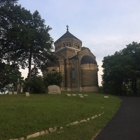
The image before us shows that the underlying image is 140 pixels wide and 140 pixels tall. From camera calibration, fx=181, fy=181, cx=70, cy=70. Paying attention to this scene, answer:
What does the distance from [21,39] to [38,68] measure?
785cm

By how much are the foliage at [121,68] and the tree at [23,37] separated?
11223mm

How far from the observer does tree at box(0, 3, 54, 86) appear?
949 inches

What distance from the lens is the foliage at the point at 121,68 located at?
29.6 metres

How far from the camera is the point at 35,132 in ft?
24.9

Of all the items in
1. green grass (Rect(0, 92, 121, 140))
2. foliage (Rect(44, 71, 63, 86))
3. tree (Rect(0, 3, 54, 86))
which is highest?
tree (Rect(0, 3, 54, 86))

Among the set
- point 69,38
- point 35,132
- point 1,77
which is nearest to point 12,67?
point 1,77

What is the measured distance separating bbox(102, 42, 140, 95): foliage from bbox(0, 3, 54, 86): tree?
11223 millimetres

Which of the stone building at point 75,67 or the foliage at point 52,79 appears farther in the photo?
the stone building at point 75,67

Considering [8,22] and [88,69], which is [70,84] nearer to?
[88,69]

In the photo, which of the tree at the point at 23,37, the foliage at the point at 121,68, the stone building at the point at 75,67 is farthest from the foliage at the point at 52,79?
→ the foliage at the point at 121,68

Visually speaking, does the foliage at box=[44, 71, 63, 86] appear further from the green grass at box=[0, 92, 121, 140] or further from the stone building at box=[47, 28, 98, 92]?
the green grass at box=[0, 92, 121, 140]

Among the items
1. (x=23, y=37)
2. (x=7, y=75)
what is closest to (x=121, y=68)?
(x=23, y=37)

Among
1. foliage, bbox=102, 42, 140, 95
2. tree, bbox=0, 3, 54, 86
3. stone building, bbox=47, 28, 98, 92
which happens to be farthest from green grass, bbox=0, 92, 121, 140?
stone building, bbox=47, 28, 98, 92

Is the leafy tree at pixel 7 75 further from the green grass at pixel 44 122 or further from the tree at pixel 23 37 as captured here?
the green grass at pixel 44 122
